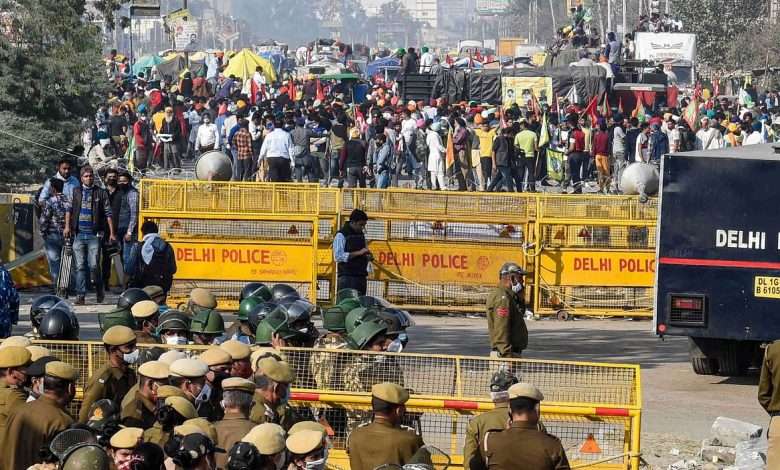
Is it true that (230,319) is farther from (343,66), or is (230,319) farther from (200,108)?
(343,66)

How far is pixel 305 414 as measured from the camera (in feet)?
35.2

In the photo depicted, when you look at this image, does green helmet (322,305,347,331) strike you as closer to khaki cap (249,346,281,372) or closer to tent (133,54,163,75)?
khaki cap (249,346,281,372)

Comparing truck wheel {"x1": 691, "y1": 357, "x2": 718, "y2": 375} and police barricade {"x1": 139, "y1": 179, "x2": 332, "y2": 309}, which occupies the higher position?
police barricade {"x1": 139, "y1": 179, "x2": 332, "y2": 309}

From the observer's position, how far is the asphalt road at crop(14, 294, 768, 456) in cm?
1459

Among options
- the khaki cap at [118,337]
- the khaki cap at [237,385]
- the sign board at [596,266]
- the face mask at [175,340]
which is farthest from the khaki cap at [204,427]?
the sign board at [596,266]

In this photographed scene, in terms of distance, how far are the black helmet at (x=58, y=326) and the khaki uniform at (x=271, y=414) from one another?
2624 mm

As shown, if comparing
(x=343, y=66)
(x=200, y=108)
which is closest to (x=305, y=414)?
(x=200, y=108)

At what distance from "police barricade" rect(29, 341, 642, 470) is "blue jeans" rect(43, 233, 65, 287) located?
9.71 m

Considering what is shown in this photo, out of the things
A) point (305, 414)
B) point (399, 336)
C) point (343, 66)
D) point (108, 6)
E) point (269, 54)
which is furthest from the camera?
point (269, 54)

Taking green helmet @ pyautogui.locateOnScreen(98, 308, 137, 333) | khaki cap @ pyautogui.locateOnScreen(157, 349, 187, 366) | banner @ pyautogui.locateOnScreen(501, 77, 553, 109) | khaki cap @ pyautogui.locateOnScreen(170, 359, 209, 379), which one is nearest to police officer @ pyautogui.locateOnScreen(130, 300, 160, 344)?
green helmet @ pyautogui.locateOnScreen(98, 308, 137, 333)

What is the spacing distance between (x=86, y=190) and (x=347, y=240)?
344 centimetres

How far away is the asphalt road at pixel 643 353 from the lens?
47.9 ft

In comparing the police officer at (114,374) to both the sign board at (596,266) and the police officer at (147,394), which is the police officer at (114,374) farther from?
the sign board at (596,266)

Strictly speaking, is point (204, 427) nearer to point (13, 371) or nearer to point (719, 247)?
point (13, 371)
